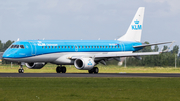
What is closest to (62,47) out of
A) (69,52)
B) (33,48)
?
(69,52)

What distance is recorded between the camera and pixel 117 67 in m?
67.5

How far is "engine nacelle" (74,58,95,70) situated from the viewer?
49.1m

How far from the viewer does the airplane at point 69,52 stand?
48875mm

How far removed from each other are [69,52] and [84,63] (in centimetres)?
429

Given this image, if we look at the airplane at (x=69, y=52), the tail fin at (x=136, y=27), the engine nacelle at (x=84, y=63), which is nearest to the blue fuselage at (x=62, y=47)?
the airplane at (x=69, y=52)

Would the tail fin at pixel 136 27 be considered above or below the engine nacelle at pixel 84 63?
above

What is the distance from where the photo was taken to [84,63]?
49062mm

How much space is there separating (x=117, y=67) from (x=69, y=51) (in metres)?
16.9

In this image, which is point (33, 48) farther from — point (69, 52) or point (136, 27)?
point (136, 27)

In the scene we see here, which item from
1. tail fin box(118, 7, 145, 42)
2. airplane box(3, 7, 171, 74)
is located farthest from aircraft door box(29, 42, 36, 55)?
tail fin box(118, 7, 145, 42)

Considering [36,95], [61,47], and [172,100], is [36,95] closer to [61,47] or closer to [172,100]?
[172,100]

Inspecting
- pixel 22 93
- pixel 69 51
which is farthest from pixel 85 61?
pixel 22 93

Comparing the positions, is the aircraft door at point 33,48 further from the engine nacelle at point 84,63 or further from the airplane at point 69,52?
the engine nacelle at point 84,63

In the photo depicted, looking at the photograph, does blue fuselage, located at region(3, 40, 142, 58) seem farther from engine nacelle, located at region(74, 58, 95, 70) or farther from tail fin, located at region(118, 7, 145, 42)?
engine nacelle, located at region(74, 58, 95, 70)
